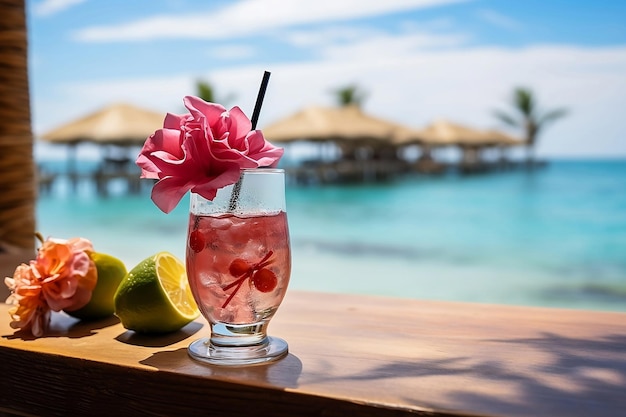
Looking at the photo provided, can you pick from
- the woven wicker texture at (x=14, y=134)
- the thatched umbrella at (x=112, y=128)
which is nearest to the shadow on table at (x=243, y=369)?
the woven wicker texture at (x=14, y=134)

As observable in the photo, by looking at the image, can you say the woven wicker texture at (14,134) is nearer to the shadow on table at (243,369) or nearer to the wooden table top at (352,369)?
the wooden table top at (352,369)

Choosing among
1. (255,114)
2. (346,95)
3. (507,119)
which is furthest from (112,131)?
(507,119)

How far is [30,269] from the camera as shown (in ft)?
3.05

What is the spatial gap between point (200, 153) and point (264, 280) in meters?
0.16

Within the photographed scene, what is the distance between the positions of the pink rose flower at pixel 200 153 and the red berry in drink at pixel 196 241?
5 centimetres

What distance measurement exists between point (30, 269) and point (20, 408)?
0.65 feet

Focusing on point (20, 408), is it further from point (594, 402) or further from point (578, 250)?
point (578, 250)

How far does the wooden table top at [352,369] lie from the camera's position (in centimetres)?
64

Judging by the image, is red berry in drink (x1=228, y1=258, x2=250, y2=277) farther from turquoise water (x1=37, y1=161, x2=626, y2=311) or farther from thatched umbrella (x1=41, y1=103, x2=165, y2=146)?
thatched umbrella (x1=41, y1=103, x2=165, y2=146)

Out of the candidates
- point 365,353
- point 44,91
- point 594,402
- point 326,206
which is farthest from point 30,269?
point 44,91

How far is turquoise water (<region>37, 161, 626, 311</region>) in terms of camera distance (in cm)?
738

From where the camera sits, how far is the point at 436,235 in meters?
12.7

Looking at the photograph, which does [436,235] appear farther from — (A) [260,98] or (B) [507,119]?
(B) [507,119]

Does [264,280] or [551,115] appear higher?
[551,115]
